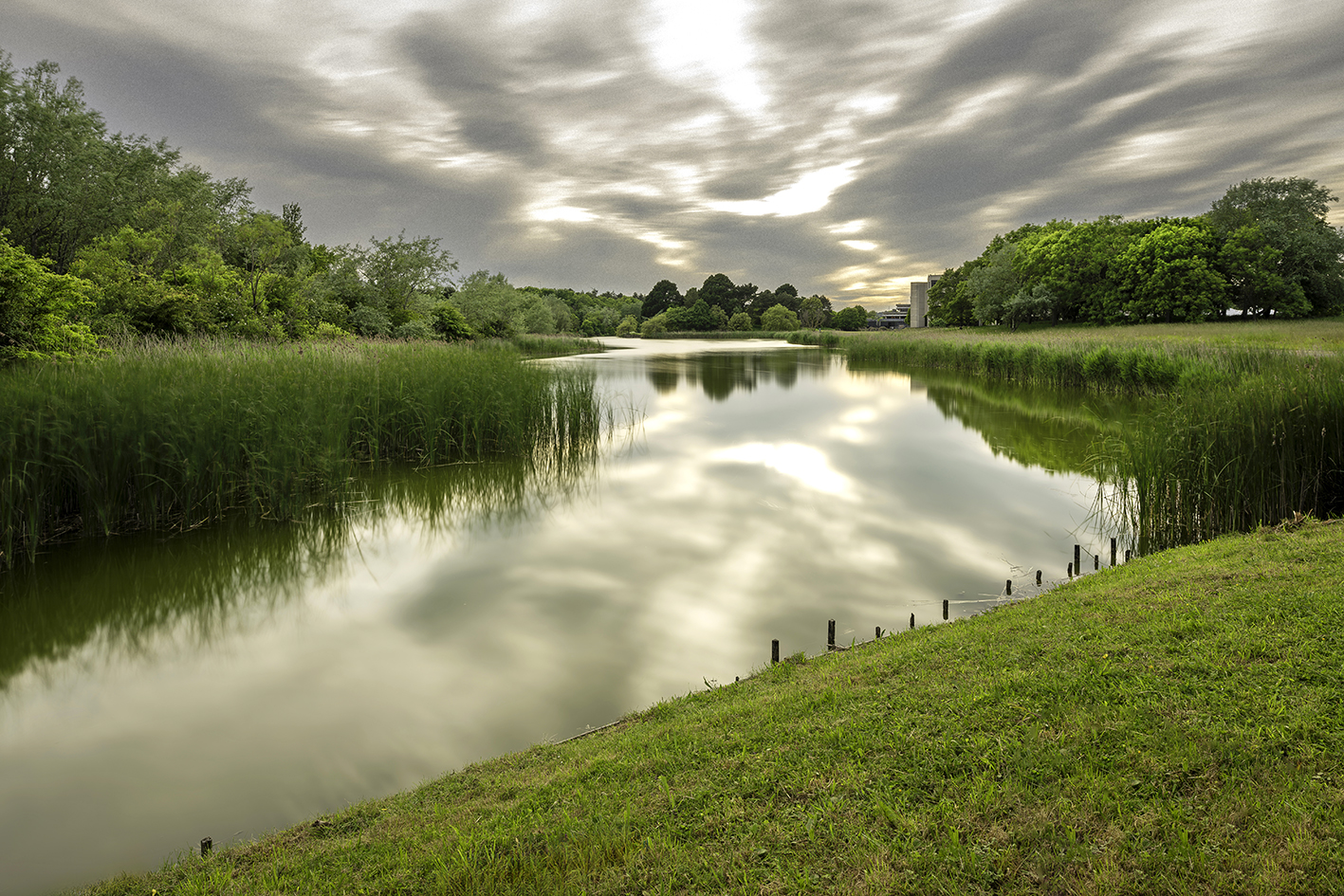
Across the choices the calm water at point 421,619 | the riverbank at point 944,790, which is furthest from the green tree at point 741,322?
the riverbank at point 944,790

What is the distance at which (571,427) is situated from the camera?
540 inches

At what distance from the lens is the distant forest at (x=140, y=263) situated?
10.4 metres

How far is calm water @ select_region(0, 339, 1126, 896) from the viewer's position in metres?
3.91

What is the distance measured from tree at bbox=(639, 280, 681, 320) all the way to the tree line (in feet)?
257

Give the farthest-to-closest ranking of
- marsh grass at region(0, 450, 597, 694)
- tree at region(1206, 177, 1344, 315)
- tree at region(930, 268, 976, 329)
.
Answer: tree at region(930, 268, 976, 329) < tree at region(1206, 177, 1344, 315) < marsh grass at region(0, 450, 597, 694)

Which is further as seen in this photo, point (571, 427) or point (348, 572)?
point (571, 427)

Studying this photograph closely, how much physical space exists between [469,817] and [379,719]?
7.08 ft

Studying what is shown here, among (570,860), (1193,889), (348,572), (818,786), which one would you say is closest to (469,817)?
(570,860)

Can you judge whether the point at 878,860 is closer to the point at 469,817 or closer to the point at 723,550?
the point at 469,817

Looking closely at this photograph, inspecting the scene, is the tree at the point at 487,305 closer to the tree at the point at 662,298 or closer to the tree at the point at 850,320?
the tree at the point at 662,298

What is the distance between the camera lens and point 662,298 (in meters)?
132

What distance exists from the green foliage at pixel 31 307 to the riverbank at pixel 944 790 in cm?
1025

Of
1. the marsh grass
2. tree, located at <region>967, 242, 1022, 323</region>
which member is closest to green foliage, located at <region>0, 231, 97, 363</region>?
the marsh grass

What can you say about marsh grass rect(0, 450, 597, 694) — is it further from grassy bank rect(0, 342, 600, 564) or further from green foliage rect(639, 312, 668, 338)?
green foliage rect(639, 312, 668, 338)
